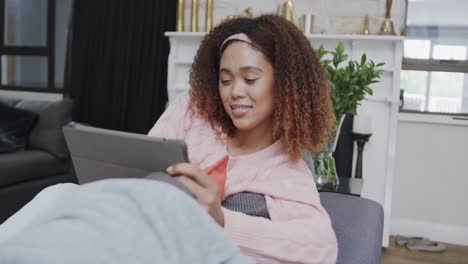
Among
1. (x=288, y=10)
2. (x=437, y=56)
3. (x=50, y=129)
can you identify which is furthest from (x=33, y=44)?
(x=437, y=56)

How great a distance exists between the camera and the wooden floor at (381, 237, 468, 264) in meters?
2.83

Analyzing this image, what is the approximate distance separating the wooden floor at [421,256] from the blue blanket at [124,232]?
254 cm

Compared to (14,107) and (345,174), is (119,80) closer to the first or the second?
(14,107)

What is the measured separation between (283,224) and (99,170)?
1.32 feet

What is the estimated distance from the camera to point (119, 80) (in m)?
3.69

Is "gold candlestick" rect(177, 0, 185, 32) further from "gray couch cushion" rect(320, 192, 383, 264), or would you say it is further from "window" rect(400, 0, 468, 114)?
"gray couch cushion" rect(320, 192, 383, 264)

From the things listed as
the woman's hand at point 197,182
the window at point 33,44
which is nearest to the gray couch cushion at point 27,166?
the window at point 33,44

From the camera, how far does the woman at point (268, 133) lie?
949 millimetres

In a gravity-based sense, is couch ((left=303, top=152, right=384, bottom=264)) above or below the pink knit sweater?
below

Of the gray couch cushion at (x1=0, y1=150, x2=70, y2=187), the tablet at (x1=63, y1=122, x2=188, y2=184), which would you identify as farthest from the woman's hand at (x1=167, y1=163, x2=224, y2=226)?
the gray couch cushion at (x1=0, y1=150, x2=70, y2=187)

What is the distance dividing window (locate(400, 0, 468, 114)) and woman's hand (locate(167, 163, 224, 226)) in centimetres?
276

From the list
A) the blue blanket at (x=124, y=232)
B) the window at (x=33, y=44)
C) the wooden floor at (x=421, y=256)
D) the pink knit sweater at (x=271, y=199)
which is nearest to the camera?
the blue blanket at (x=124, y=232)

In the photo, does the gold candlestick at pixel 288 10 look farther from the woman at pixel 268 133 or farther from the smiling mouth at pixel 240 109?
the smiling mouth at pixel 240 109

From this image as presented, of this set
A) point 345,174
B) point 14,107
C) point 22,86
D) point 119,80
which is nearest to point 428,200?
point 345,174
